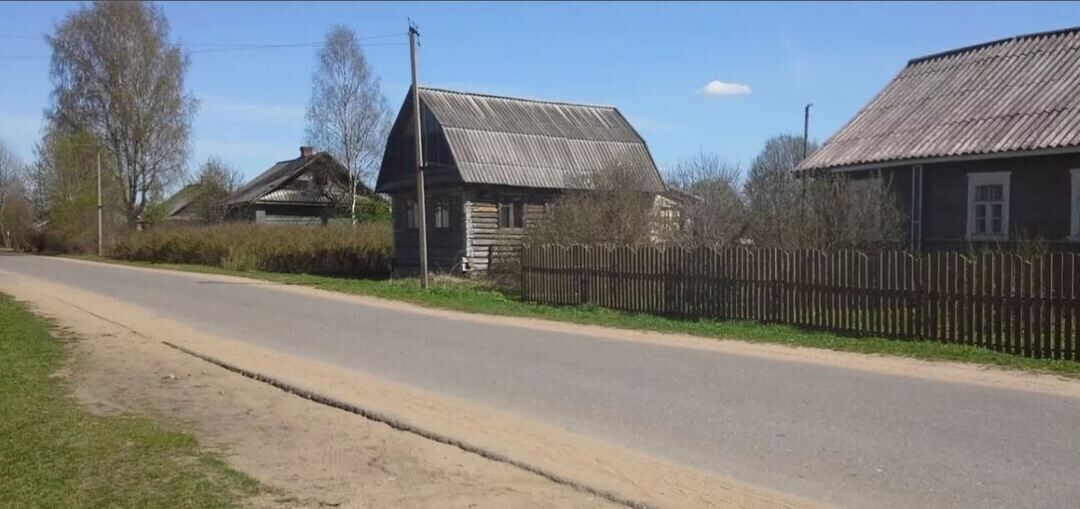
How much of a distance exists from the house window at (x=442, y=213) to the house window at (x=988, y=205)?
16.4 metres

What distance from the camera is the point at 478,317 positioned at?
17.0 m

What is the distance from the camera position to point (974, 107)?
20.6 metres

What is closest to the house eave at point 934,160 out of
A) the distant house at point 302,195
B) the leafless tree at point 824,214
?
the leafless tree at point 824,214

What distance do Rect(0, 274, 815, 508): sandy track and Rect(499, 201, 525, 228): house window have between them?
18.8 m

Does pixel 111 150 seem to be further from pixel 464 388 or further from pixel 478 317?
pixel 464 388

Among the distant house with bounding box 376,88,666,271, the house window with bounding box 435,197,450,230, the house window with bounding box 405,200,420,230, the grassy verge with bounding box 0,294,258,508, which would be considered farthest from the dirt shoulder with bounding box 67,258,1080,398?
the house window with bounding box 405,200,420,230

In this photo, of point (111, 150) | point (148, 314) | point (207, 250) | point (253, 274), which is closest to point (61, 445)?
point (148, 314)

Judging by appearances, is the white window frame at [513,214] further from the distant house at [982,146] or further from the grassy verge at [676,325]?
the distant house at [982,146]

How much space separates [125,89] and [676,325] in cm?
4943

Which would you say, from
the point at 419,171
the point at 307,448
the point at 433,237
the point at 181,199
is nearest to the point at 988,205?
the point at 419,171

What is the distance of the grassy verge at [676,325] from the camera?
36.6ft

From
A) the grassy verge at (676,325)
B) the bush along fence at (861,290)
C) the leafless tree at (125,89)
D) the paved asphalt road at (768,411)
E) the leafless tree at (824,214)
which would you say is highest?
the leafless tree at (125,89)

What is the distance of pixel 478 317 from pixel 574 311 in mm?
2118

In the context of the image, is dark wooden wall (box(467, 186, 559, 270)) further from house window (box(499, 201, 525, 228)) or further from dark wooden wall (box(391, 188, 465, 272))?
dark wooden wall (box(391, 188, 465, 272))
